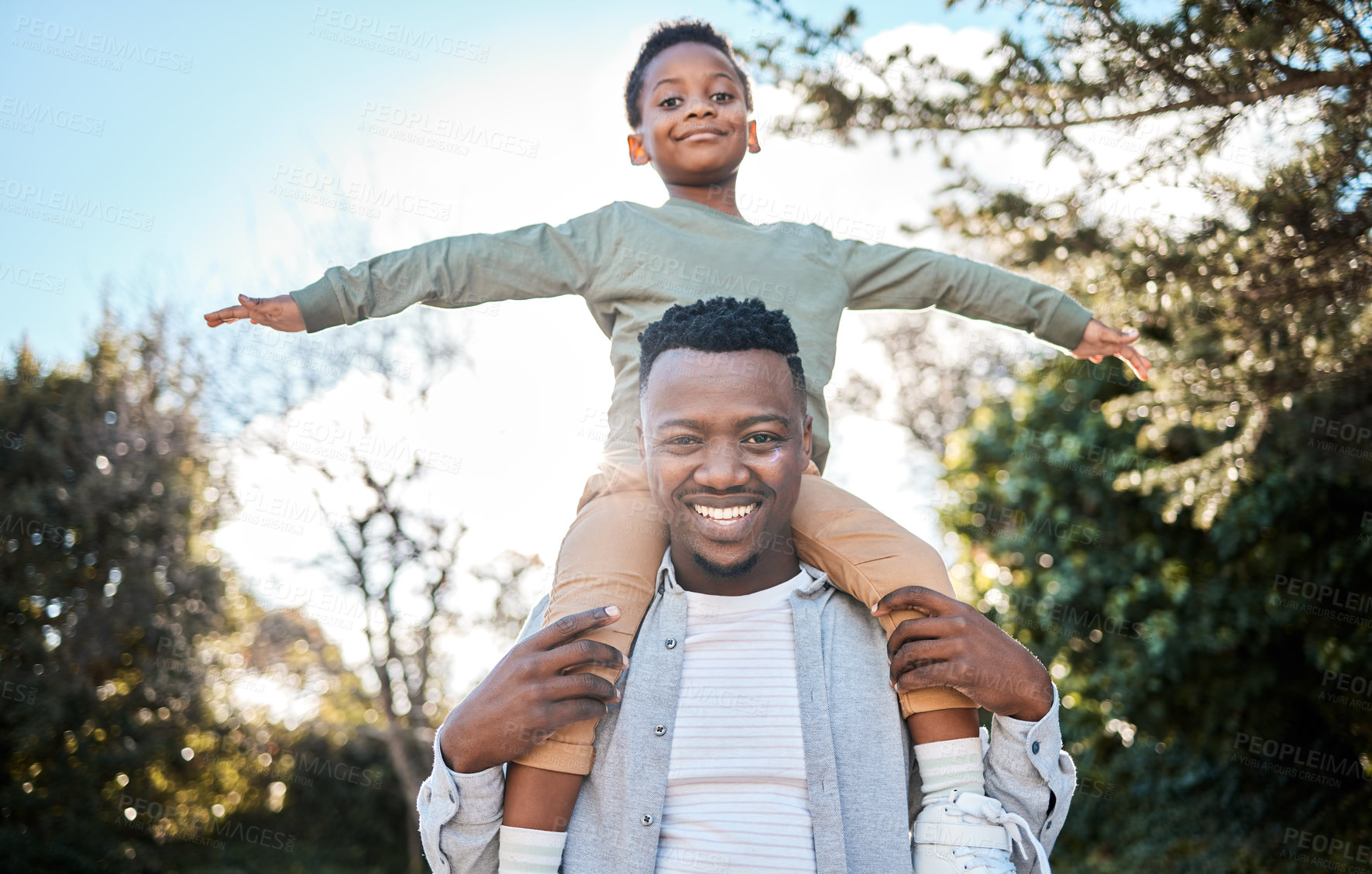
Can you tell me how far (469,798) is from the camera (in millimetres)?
2426

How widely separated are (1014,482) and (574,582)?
8797 mm

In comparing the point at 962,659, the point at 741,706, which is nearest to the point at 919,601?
the point at 962,659

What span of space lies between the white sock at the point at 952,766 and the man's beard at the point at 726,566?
2.02ft

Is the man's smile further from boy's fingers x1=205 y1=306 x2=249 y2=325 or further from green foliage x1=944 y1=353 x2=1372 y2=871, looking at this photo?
green foliage x1=944 y1=353 x2=1372 y2=871

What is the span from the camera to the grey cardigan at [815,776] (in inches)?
95.7

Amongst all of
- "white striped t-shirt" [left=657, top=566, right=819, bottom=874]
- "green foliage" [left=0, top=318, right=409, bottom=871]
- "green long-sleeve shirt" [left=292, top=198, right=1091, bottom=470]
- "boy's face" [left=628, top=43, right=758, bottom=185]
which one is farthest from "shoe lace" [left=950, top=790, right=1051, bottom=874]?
"green foliage" [left=0, top=318, right=409, bottom=871]

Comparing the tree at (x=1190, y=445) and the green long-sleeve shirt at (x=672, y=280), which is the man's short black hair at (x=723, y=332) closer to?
the green long-sleeve shirt at (x=672, y=280)

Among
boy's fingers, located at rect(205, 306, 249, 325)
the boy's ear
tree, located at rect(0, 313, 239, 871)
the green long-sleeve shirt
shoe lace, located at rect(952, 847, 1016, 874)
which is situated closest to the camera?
shoe lace, located at rect(952, 847, 1016, 874)

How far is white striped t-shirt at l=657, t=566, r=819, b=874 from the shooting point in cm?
245

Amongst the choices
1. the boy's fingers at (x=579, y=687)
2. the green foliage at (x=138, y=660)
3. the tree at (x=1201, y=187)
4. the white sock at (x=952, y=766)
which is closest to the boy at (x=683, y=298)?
the white sock at (x=952, y=766)

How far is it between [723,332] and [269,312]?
47.4 inches

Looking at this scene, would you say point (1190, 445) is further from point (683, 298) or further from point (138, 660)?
point (138, 660)

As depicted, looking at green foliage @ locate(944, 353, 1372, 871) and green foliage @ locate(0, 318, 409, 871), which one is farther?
green foliage @ locate(0, 318, 409, 871)

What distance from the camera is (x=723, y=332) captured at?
2672mm
